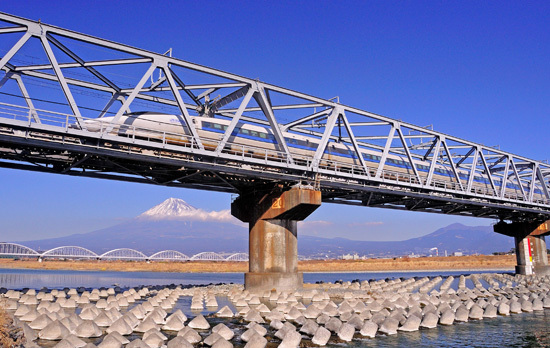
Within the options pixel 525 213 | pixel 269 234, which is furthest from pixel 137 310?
pixel 525 213

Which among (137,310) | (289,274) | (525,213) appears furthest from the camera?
(525,213)

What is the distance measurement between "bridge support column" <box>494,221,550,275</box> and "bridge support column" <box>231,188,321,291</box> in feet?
161

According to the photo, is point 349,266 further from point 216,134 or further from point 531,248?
point 216,134

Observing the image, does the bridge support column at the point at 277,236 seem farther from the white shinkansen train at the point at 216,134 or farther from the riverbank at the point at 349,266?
the riverbank at the point at 349,266

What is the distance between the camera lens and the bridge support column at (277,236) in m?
36.0

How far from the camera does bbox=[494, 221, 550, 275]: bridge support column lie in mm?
70375

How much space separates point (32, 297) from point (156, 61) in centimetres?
1772

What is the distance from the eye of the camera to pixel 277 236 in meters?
37.0

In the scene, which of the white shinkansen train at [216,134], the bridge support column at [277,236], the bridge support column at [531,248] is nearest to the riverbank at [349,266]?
the bridge support column at [531,248]

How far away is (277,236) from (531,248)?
52726 millimetres

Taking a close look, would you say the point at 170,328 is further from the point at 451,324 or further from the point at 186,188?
the point at 186,188

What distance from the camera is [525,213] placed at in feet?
226


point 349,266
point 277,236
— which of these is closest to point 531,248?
point 277,236

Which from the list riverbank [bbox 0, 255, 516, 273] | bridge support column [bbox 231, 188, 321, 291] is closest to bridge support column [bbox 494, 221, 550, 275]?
bridge support column [bbox 231, 188, 321, 291]
